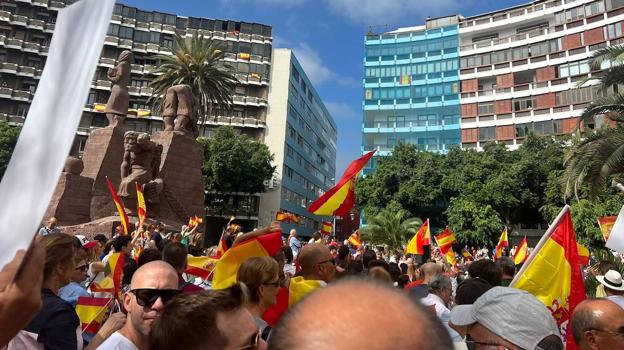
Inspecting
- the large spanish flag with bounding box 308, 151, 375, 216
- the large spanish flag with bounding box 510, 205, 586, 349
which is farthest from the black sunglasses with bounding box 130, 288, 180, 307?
the large spanish flag with bounding box 308, 151, 375, 216

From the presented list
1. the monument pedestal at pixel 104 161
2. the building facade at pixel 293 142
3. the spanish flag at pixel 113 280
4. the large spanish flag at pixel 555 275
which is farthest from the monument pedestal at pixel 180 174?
the building facade at pixel 293 142

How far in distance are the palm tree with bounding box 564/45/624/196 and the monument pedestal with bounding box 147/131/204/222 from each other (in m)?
14.0

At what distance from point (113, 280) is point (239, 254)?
1.39 metres

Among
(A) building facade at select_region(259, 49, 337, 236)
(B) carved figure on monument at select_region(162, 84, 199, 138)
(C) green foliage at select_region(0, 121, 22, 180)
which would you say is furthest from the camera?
(A) building facade at select_region(259, 49, 337, 236)

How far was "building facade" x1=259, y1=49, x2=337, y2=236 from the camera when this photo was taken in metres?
52.3

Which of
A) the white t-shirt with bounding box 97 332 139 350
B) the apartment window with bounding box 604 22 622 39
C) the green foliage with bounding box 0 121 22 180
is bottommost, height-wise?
the white t-shirt with bounding box 97 332 139 350

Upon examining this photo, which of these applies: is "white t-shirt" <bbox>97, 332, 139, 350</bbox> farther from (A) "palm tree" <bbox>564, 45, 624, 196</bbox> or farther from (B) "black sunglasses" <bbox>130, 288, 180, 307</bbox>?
(A) "palm tree" <bbox>564, 45, 624, 196</bbox>

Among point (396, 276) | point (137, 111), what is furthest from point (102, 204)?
point (137, 111)

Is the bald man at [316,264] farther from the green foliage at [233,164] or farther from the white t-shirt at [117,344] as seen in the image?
the green foliage at [233,164]

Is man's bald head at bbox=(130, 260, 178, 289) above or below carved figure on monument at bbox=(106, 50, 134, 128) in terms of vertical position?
below

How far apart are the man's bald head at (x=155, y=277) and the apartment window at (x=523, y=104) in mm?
48211

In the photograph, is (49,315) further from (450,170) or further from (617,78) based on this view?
(450,170)

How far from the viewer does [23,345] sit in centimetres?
220

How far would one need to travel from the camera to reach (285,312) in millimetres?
914
